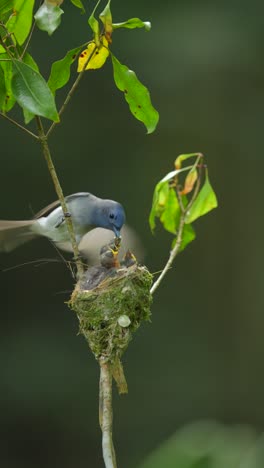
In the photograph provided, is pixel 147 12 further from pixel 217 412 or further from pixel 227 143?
pixel 217 412

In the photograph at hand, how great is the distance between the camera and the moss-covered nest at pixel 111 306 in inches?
78.7

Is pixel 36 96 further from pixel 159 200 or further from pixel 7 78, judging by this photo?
pixel 159 200

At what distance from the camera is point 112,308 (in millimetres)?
2219

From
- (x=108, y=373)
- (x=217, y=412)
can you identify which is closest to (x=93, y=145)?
(x=217, y=412)

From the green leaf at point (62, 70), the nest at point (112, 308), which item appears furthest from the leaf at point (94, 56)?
the nest at point (112, 308)

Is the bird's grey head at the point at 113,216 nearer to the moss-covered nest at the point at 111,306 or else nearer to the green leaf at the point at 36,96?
the moss-covered nest at the point at 111,306

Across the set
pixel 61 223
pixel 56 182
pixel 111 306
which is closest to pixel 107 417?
pixel 56 182

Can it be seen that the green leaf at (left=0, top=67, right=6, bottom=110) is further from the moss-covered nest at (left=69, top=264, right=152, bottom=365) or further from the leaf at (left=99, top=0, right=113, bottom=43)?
the moss-covered nest at (left=69, top=264, right=152, bottom=365)

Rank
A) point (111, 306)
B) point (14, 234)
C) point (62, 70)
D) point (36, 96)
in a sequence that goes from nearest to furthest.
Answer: point (36, 96), point (62, 70), point (111, 306), point (14, 234)

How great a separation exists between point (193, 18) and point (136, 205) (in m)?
1.55

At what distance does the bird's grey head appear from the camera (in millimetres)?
2850

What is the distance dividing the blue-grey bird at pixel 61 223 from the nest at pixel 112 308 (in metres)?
0.30

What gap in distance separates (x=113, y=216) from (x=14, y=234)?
313 mm

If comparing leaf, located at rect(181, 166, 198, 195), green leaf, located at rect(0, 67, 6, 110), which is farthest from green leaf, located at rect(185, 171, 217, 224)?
green leaf, located at rect(0, 67, 6, 110)
